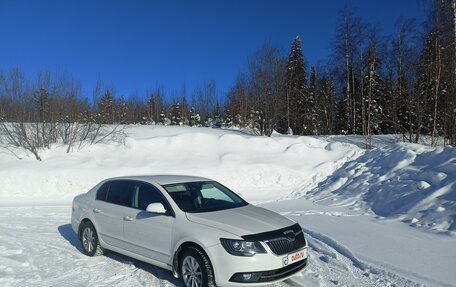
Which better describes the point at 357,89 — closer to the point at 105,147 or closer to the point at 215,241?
the point at 105,147

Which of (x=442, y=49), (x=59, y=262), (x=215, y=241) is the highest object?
(x=442, y=49)

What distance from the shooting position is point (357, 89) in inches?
1750

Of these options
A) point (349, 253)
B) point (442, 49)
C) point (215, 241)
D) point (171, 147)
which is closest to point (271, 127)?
point (171, 147)

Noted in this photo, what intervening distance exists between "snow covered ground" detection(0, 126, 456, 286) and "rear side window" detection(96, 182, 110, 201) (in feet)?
3.53

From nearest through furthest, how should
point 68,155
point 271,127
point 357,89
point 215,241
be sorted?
1. point 215,241
2. point 68,155
3. point 271,127
4. point 357,89

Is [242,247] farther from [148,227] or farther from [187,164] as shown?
[187,164]

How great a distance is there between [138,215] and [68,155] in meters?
14.0

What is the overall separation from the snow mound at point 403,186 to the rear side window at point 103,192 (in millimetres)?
A: 6744

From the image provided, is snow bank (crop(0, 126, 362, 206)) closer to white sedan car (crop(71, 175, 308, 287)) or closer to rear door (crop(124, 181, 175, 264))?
white sedan car (crop(71, 175, 308, 287))

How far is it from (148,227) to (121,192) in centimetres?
122

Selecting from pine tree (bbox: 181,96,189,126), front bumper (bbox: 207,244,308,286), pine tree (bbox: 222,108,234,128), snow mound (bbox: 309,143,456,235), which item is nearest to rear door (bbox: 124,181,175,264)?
front bumper (bbox: 207,244,308,286)

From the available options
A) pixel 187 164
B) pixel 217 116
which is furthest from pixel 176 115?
pixel 187 164

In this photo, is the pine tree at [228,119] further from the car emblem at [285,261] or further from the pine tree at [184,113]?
the car emblem at [285,261]

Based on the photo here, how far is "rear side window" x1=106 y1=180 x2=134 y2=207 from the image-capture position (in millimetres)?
6652
